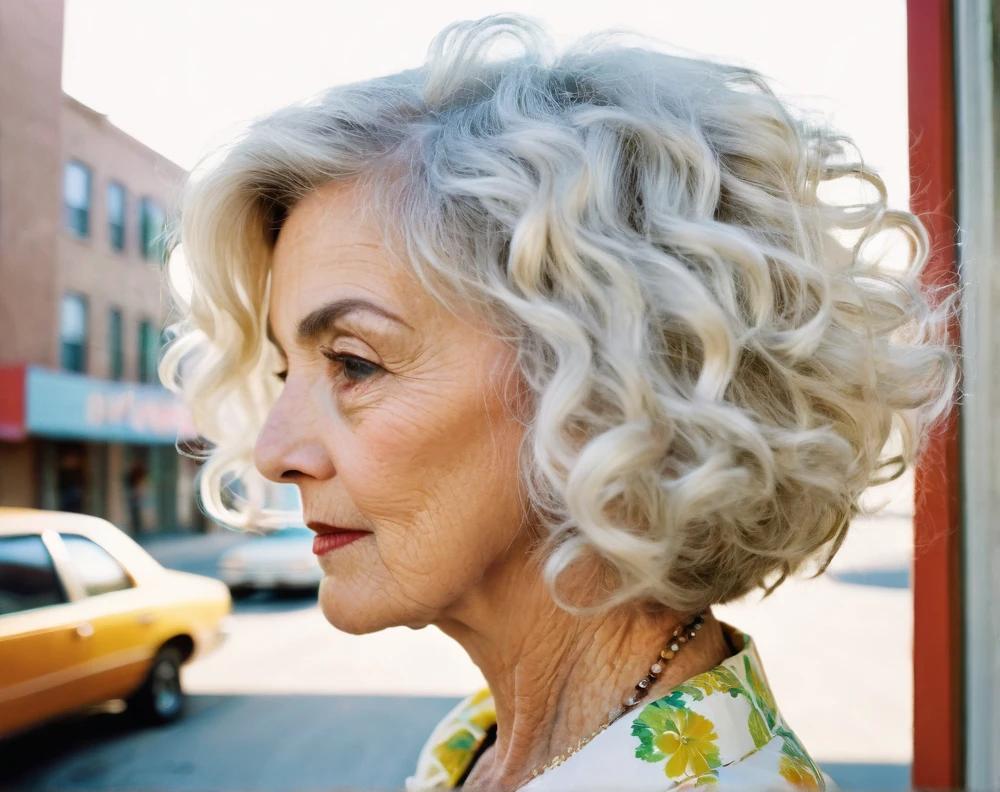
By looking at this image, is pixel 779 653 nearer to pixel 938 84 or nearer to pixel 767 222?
pixel 938 84

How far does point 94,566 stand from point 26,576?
18 centimetres

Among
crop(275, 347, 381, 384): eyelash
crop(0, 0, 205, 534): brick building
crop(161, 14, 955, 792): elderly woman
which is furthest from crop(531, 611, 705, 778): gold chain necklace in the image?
crop(0, 0, 205, 534): brick building

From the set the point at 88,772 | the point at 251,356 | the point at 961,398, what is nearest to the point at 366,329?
the point at 251,356

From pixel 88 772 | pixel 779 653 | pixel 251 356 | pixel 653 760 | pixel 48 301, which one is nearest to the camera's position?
pixel 653 760

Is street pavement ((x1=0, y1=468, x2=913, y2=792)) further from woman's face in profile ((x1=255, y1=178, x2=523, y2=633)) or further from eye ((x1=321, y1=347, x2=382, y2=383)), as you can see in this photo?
eye ((x1=321, y1=347, x2=382, y2=383))

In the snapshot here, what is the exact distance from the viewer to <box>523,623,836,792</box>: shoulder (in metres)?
0.83

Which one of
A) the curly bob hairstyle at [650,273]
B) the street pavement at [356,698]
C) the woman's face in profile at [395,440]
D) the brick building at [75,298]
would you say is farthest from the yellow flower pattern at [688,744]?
the street pavement at [356,698]

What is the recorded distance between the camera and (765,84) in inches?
39.0

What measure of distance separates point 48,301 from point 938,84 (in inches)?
106

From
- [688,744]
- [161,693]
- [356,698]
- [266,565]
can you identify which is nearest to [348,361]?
[688,744]

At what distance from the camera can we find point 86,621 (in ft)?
6.27

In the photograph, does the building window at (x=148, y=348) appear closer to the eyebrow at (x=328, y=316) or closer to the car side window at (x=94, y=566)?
the car side window at (x=94, y=566)

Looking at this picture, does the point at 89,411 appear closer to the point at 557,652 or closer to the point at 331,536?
the point at 331,536

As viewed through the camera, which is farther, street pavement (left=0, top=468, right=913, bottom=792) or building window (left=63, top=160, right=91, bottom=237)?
building window (left=63, top=160, right=91, bottom=237)
